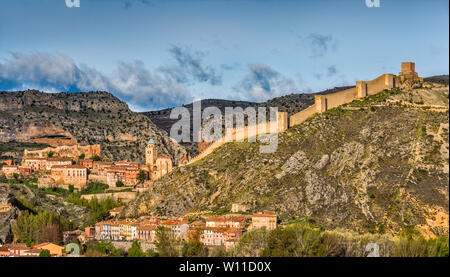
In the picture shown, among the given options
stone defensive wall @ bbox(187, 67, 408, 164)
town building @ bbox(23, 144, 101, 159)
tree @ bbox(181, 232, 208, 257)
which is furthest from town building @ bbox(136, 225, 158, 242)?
town building @ bbox(23, 144, 101, 159)

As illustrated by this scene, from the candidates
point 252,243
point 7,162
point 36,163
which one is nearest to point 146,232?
point 252,243

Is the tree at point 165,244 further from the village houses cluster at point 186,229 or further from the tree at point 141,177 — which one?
the tree at point 141,177

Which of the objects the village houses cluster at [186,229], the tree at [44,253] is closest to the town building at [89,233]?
the village houses cluster at [186,229]

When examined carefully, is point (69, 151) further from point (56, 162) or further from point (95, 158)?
point (56, 162)

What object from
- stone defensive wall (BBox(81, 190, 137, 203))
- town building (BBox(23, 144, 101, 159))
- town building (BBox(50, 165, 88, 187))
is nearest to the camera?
stone defensive wall (BBox(81, 190, 137, 203))

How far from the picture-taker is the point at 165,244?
5241cm

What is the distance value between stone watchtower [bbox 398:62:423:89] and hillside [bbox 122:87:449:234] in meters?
1.38

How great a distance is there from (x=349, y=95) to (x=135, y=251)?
25.5m

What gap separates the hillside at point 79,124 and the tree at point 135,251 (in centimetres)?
4921

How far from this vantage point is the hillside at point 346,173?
2221 inches

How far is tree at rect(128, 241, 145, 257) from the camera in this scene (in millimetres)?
A: 53125

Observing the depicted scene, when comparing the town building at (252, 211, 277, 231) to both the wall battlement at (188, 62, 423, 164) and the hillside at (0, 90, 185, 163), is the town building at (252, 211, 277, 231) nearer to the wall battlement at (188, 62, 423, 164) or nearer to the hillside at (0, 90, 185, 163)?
the wall battlement at (188, 62, 423, 164)
